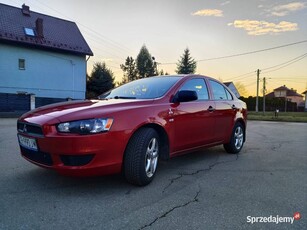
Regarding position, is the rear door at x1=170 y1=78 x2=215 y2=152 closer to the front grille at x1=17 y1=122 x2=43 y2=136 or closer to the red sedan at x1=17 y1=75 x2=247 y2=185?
the red sedan at x1=17 y1=75 x2=247 y2=185

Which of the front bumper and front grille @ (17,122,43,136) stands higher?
front grille @ (17,122,43,136)

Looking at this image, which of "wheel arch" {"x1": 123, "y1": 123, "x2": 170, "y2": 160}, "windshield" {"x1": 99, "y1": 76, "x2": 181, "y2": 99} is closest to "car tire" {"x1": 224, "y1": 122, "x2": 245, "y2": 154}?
"windshield" {"x1": 99, "y1": 76, "x2": 181, "y2": 99}

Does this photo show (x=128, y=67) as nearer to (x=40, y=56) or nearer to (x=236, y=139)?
(x=40, y=56)

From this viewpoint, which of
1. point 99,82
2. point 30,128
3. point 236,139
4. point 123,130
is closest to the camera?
point 123,130

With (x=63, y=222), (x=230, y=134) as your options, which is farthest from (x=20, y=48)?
(x=63, y=222)

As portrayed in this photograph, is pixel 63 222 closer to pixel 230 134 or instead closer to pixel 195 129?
pixel 195 129

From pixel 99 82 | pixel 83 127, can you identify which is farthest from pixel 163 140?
pixel 99 82

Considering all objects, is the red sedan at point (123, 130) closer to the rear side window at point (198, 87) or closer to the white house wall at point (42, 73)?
the rear side window at point (198, 87)

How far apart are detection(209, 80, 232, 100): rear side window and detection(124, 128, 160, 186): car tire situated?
215cm

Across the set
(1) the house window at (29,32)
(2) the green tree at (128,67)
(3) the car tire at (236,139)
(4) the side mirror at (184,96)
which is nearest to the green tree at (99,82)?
(1) the house window at (29,32)

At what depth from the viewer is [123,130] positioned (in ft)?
10.6

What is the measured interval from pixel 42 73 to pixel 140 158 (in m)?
23.9

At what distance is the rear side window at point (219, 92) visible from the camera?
5277 millimetres

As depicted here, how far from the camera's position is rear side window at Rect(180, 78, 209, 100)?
4602 mm
